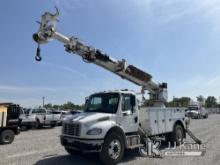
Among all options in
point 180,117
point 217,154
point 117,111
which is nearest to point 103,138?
point 117,111

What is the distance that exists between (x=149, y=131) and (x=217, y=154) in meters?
2.90

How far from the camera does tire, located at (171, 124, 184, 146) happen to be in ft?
49.3

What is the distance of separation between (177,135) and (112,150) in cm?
562

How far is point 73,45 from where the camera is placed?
1365 cm

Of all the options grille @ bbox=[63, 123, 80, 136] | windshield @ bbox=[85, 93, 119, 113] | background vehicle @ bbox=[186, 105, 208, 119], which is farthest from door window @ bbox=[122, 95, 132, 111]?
background vehicle @ bbox=[186, 105, 208, 119]

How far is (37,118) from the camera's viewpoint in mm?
28703

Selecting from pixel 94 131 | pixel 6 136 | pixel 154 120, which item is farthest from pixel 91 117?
pixel 6 136

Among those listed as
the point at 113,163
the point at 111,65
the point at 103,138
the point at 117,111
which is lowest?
the point at 113,163

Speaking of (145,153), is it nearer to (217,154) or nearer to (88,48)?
(217,154)

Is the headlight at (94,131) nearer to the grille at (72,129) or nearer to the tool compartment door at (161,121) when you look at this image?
the grille at (72,129)

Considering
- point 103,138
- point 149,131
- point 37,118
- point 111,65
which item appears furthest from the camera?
point 37,118

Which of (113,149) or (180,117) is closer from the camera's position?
(113,149)

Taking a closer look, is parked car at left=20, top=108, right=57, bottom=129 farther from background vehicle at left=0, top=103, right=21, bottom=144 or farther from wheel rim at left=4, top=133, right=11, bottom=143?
wheel rim at left=4, top=133, right=11, bottom=143

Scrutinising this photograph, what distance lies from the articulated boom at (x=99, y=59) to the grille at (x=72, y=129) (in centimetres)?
341
